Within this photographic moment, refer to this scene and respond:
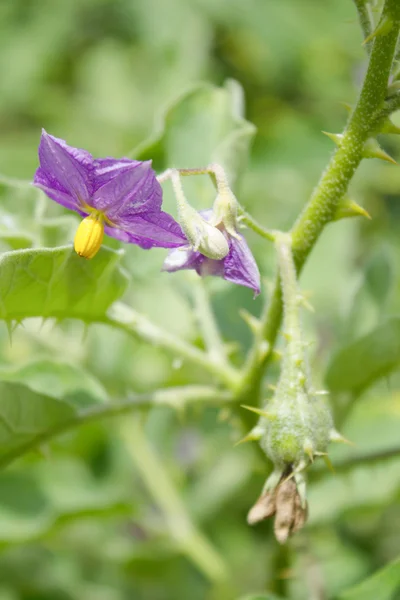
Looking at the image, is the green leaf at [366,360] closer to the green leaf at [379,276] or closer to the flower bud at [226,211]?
the green leaf at [379,276]

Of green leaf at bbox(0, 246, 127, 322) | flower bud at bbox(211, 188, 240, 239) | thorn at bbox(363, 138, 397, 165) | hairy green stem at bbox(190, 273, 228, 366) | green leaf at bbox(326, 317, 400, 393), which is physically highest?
thorn at bbox(363, 138, 397, 165)

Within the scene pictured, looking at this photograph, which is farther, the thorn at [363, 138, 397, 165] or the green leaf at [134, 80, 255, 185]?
the green leaf at [134, 80, 255, 185]

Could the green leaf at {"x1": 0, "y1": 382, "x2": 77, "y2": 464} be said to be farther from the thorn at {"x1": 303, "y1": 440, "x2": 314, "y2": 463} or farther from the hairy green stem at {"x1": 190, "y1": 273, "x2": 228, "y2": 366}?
the thorn at {"x1": 303, "y1": 440, "x2": 314, "y2": 463}

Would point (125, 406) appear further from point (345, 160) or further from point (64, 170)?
point (345, 160)

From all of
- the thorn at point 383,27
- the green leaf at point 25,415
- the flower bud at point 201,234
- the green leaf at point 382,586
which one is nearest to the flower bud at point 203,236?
the flower bud at point 201,234

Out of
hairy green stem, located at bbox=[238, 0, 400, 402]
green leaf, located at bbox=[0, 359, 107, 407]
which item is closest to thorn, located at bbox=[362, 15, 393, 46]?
hairy green stem, located at bbox=[238, 0, 400, 402]

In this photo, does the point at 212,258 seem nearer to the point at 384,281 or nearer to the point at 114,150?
the point at 384,281

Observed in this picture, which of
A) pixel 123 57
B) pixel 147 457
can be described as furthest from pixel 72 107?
pixel 147 457
